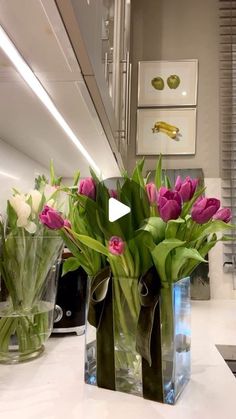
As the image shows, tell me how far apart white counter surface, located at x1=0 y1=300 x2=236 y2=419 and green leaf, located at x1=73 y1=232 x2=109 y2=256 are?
24cm

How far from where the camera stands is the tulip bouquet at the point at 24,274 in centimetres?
79

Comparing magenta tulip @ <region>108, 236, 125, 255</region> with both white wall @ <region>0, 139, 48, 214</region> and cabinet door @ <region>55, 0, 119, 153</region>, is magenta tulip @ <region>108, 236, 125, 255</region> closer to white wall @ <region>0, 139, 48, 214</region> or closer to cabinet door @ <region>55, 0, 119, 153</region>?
cabinet door @ <region>55, 0, 119, 153</region>

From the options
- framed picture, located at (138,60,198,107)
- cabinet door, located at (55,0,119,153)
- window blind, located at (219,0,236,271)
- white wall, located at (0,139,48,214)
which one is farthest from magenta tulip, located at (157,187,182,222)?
framed picture, located at (138,60,198,107)

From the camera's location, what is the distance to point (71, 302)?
3.27 ft

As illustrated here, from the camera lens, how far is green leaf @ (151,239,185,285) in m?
0.59

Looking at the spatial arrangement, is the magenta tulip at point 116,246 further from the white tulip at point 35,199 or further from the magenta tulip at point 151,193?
the white tulip at point 35,199

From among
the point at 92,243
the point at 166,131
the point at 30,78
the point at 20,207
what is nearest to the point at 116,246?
the point at 92,243

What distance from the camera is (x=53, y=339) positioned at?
0.98 m

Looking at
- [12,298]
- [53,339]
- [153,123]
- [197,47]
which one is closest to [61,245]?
[12,298]

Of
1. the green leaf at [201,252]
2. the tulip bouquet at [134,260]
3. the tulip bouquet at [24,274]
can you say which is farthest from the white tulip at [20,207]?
the green leaf at [201,252]

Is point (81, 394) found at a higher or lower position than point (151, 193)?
lower

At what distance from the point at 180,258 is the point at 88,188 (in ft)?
0.65

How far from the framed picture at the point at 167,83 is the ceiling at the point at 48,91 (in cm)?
75

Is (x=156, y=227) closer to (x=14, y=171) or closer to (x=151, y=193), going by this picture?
(x=151, y=193)
